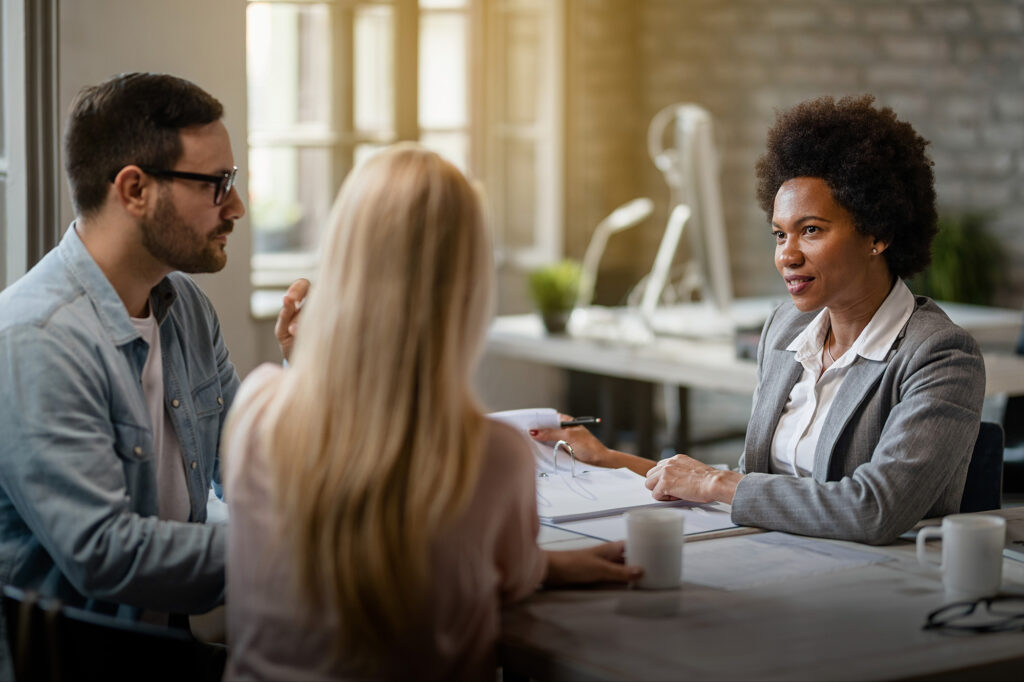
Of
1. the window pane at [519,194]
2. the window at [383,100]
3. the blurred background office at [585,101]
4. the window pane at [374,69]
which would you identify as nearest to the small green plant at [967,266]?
the blurred background office at [585,101]

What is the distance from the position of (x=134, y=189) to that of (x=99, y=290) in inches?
5.9

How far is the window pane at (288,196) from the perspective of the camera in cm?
485

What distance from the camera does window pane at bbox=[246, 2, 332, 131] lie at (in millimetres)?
4777

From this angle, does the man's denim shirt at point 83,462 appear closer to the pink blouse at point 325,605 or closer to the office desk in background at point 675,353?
the pink blouse at point 325,605

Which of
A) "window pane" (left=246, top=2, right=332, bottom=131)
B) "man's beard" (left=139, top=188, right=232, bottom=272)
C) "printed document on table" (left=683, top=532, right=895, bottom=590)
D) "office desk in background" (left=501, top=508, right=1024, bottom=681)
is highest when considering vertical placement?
"window pane" (left=246, top=2, right=332, bottom=131)

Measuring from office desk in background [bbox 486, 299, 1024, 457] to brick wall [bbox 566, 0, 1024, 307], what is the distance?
2.05 feet

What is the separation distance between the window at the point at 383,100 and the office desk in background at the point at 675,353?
0.98m

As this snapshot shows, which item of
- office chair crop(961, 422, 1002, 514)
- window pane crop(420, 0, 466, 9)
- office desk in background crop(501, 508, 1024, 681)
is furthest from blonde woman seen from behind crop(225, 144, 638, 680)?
window pane crop(420, 0, 466, 9)

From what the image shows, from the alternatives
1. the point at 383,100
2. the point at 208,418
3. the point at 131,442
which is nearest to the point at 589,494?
the point at 208,418

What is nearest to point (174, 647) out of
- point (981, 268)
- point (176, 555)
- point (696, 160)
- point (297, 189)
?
point (176, 555)

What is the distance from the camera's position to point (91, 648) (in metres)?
1.29

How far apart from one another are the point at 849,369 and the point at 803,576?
18.6 inches

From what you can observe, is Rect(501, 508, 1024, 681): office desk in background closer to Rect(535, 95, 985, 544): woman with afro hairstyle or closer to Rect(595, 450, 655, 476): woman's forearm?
Rect(535, 95, 985, 544): woman with afro hairstyle

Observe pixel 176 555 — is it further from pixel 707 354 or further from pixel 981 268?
pixel 981 268
